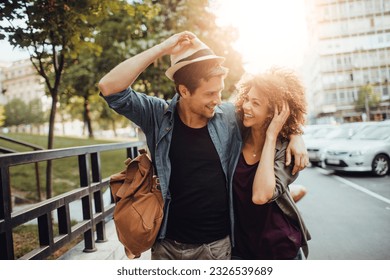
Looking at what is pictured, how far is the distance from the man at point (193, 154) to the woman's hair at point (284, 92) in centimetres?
9

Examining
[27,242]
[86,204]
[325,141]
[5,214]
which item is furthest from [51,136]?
[325,141]

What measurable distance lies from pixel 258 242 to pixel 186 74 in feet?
3.03

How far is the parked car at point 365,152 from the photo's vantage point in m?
7.51

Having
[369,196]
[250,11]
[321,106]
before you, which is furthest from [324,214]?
[250,11]

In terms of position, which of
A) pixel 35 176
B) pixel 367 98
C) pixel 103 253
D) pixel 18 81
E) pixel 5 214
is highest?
pixel 18 81

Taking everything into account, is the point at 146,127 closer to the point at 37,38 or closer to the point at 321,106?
the point at 37,38

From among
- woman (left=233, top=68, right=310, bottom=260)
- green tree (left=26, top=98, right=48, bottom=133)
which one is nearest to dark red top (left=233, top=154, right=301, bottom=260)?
woman (left=233, top=68, right=310, bottom=260)

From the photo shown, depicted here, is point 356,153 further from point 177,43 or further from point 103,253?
point 177,43

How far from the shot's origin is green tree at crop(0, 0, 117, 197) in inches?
133

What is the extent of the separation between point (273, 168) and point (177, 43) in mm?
755

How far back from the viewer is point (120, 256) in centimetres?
323

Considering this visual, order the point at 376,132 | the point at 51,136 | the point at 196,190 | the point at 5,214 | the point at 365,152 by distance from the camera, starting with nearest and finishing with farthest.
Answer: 1. the point at 196,190
2. the point at 5,214
3. the point at 51,136
4. the point at 365,152
5. the point at 376,132

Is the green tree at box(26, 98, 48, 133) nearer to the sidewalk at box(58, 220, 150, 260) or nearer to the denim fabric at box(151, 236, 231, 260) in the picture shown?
the sidewalk at box(58, 220, 150, 260)

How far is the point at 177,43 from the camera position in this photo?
1751 millimetres
